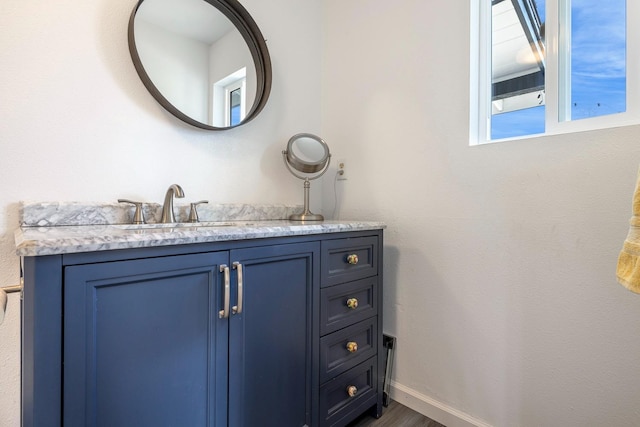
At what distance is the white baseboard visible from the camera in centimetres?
131

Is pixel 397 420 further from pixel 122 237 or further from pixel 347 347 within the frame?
pixel 122 237

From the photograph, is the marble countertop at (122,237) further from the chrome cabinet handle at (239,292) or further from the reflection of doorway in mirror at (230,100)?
the reflection of doorway in mirror at (230,100)

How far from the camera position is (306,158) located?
1.63 meters

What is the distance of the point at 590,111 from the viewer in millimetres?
1100

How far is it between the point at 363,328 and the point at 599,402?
0.81m

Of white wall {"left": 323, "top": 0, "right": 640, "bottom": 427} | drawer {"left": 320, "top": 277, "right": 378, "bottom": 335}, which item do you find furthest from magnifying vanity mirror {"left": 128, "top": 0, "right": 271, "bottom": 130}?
drawer {"left": 320, "top": 277, "right": 378, "bottom": 335}

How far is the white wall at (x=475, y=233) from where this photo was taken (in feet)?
3.36

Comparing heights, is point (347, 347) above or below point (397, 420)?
above

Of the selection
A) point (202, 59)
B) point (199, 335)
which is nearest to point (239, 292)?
point (199, 335)

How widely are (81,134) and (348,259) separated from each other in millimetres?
1071

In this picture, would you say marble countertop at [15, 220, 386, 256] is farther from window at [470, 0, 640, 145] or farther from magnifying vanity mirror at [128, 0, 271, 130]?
window at [470, 0, 640, 145]

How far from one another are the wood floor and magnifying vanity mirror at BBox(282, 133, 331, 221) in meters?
0.94

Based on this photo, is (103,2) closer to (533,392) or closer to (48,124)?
(48,124)

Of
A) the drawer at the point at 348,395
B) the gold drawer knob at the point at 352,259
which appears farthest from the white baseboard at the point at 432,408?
the gold drawer knob at the point at 352,259
